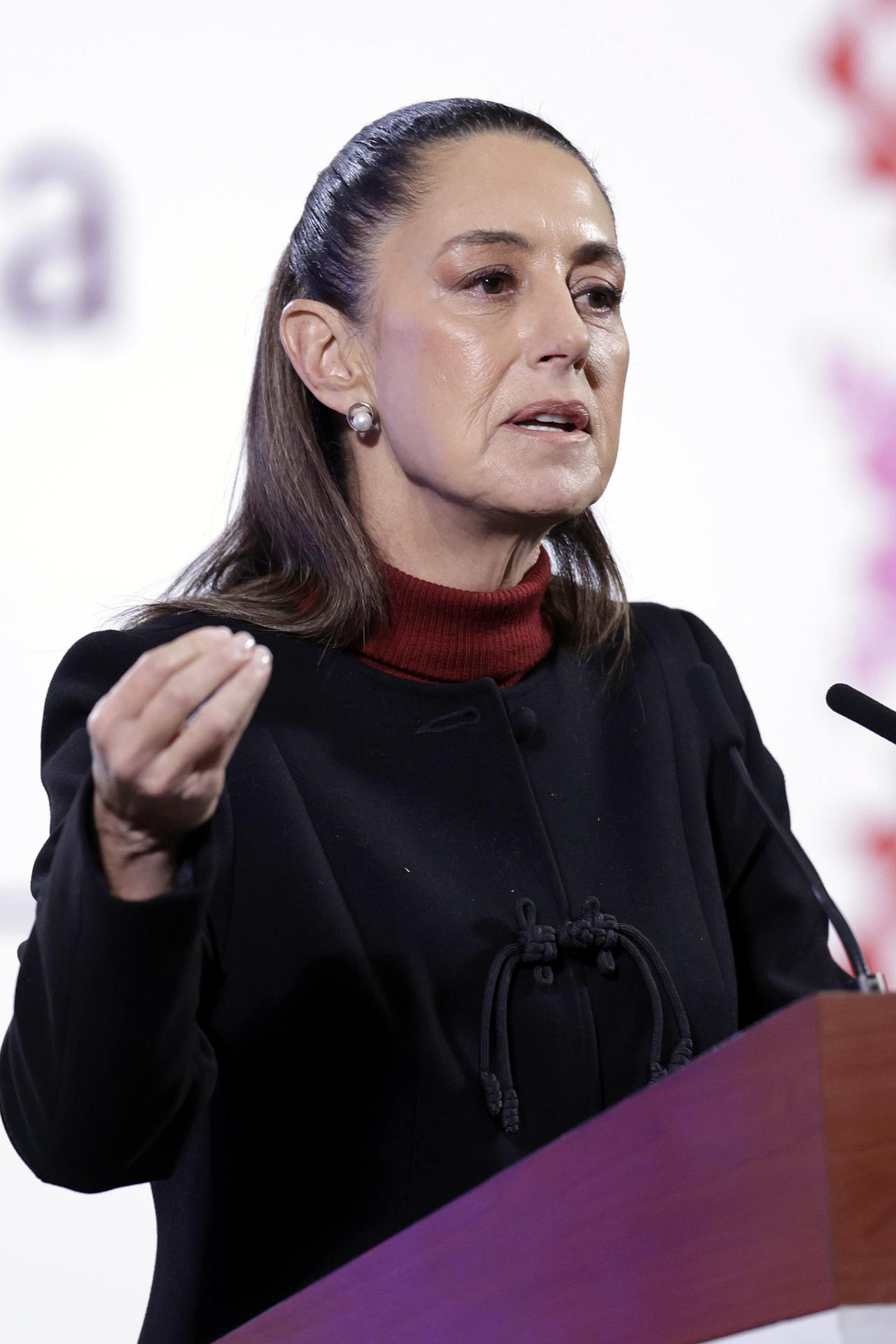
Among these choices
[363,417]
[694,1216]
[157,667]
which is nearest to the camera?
[694,1216]

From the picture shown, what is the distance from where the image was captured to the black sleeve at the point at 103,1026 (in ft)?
2.59

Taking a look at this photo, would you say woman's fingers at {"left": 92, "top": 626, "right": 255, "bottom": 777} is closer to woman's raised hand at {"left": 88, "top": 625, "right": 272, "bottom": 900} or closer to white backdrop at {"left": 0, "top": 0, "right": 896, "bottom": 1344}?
woman's raised hand at {"left": 88, "top": 625, "right": 272, "bottom": 900}

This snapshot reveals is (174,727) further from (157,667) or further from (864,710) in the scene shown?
(864,710)

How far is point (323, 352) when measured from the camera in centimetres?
139

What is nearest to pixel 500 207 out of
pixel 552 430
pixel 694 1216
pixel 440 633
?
pixel 552 430

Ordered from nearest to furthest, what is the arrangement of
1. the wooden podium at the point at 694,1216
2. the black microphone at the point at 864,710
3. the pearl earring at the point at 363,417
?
the wooden podium at the point at 694,1216 → the black microphone at the point at 864,710 → the pearl earring at the point at 363,417

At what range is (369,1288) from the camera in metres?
0.76

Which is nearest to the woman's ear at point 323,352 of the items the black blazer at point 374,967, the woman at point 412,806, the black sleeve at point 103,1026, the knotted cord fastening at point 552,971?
the woman at point 412,806

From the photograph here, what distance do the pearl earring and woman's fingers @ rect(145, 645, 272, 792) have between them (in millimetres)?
648

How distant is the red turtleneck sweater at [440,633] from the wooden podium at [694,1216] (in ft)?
2.01

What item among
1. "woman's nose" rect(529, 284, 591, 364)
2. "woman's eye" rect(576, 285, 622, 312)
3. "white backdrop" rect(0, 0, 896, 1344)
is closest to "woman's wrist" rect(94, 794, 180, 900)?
A: "woman's nose" rect(529, 284, 591, 364)

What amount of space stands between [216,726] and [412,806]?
531 millimetres

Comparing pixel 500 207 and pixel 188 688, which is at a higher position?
pixel 500 207

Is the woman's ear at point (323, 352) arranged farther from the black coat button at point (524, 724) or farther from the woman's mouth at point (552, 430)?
the black coat button at point (524, 724)
